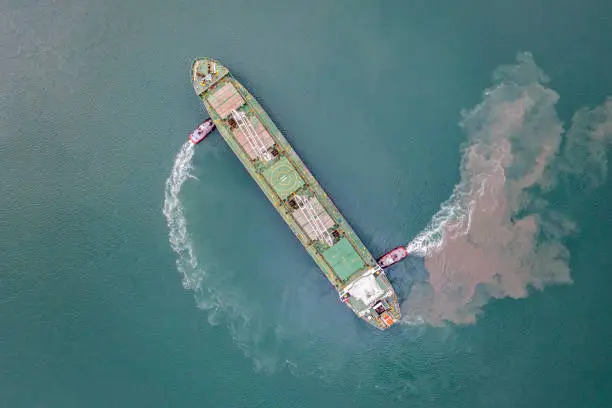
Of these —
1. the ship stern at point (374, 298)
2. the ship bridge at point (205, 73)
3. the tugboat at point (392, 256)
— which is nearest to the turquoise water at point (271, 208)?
the tugboat at point (392, 256)

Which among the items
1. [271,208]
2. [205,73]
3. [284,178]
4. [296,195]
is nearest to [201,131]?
[205,73]

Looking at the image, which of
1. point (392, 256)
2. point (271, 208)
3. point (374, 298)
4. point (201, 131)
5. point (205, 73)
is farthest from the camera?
point (201, 131)

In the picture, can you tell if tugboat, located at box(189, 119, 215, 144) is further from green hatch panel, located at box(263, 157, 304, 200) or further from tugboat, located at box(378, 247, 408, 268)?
tugboat, located at box(378, 247, 408, 268)

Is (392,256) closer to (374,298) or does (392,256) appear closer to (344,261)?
(374,298)

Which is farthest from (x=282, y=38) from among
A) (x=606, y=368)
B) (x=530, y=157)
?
(x=606, y=368)

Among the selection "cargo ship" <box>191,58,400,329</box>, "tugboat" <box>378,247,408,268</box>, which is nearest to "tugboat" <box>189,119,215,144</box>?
"cargo ship" <box>191,58,400,329</box>

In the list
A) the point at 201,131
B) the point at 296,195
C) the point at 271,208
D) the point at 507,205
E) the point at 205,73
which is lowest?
the point at 507,205

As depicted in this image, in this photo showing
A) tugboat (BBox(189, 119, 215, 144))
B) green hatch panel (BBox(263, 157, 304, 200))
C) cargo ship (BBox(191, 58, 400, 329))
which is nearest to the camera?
cargo ship (BBox(191, 58, 400, 329))
